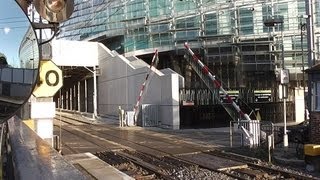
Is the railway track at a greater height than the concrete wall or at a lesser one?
lesser

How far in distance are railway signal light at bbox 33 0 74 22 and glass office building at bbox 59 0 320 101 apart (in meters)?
31.7

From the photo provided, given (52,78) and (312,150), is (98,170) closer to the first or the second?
(52,78)

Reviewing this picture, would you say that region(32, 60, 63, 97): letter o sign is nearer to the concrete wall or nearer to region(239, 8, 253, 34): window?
the concrete wall

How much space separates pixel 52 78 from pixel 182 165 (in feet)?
22.3

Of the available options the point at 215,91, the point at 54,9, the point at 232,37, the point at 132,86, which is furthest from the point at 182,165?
the point at 232,37

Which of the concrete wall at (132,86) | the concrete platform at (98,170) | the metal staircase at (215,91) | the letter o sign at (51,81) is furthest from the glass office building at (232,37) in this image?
the letter o sign at (51,81)

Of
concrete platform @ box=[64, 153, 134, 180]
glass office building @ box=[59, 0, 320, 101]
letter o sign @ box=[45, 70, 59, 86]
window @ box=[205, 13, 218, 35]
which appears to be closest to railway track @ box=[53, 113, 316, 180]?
concrete platform @ box=[64, 153, 134, 180]

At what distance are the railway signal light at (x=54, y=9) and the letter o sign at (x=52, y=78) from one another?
19.4 feet

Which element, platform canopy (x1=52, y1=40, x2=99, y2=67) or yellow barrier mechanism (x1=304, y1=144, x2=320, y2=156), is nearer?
yellow barrier mechanism (x1=304, y1=144, x2=320, y2=156)

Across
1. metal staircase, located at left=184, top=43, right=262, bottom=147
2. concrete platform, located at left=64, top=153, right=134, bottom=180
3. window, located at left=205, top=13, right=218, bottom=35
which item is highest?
window, located at left=205, top=13, right=218, bottom=35

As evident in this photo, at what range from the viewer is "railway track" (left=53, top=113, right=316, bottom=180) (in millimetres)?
13109

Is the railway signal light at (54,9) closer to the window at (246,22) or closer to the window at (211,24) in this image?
the window at (246,22)

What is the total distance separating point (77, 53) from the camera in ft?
145

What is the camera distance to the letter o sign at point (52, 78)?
8.88 meters
